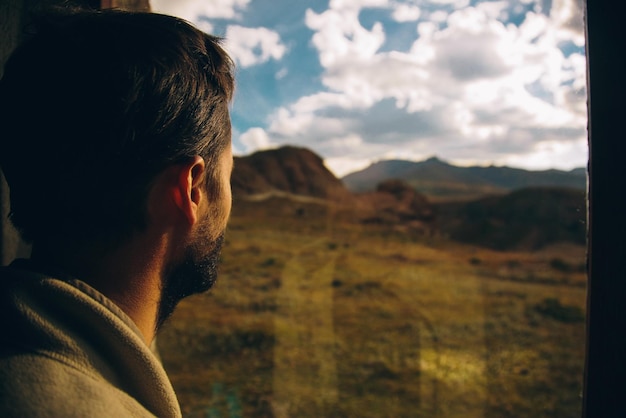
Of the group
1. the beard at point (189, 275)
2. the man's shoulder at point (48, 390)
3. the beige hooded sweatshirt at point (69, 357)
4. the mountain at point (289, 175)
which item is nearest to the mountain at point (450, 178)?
the mountain at point (289, 175)

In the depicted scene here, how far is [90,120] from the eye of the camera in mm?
884

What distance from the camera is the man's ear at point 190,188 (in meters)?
0.95

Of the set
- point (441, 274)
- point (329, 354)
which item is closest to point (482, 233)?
point (441, 274)

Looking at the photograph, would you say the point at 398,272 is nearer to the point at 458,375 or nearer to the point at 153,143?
the point at 458,375

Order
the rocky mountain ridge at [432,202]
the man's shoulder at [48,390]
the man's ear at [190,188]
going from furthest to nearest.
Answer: the rocky mountain ridge at [432,202]
the man's ear at [190,188]
the man's shoulder at [48,390]

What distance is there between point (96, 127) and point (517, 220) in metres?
23.0

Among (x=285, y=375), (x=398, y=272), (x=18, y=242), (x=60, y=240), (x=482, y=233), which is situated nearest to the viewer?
(x=60, y=240)

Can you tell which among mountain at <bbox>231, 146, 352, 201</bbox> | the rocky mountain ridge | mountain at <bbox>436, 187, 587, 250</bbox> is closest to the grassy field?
mountain at <bbox>436, 187, 587, 250</bbox>

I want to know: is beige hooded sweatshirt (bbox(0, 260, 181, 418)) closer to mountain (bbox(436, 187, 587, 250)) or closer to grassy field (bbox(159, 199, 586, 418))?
grassy field (bbox(159, 199, 586, 418))

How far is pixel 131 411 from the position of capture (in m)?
0.75

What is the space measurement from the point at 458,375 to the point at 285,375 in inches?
126

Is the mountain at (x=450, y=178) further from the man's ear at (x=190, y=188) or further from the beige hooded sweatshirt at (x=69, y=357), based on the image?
the beige hooded sweatshirt at (x=69, y=357)

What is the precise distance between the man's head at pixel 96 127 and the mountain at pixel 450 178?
24.0 metres

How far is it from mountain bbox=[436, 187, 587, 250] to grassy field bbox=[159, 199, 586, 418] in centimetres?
103
